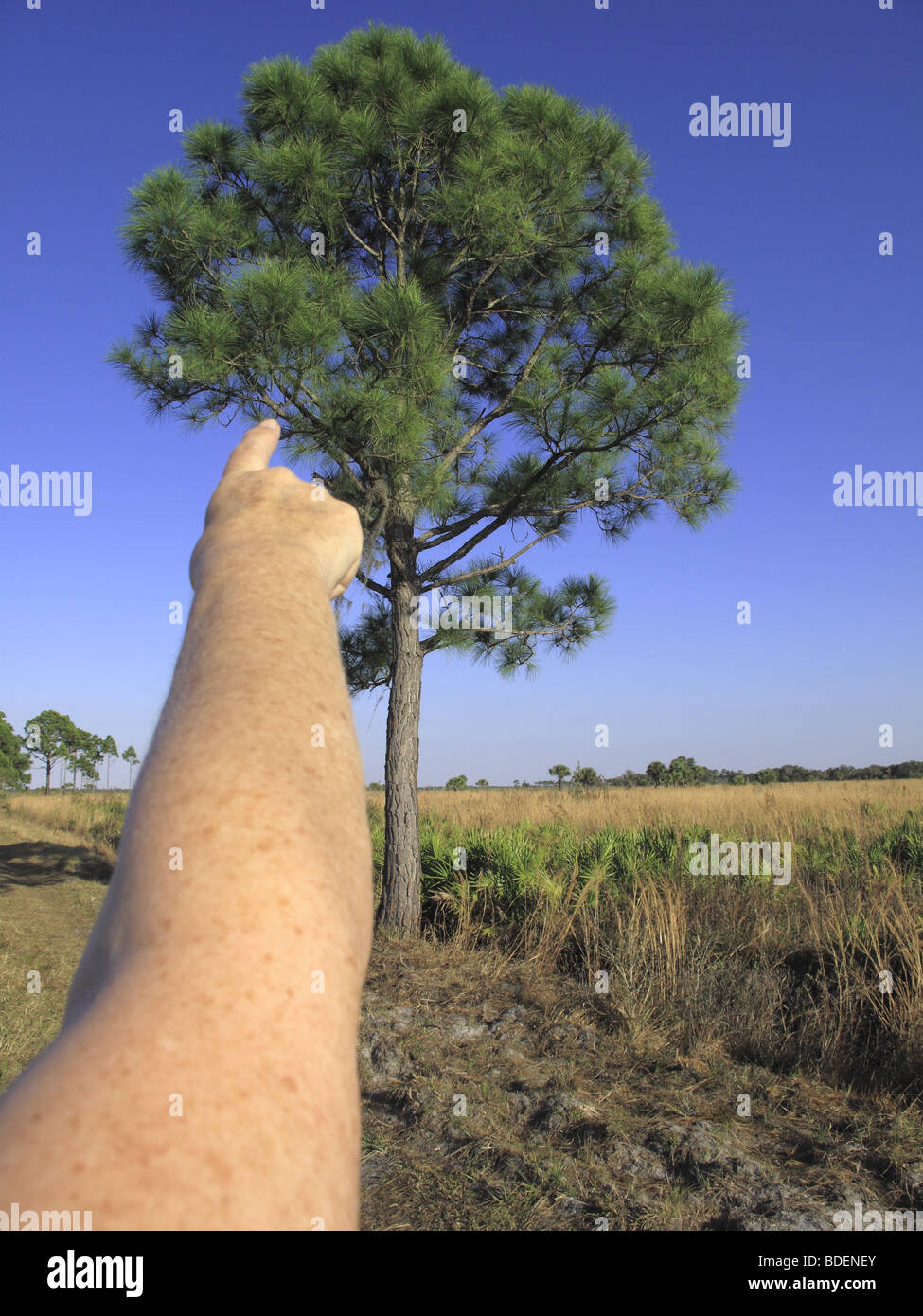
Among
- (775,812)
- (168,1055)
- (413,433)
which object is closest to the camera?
(168,1055)

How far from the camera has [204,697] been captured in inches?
15.9

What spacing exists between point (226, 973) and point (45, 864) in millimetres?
11645

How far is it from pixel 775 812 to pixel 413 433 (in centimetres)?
668

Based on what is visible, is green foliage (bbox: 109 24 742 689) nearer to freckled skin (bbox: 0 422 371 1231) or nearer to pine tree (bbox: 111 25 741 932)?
pine tree (bbox: 111 25 741 932)

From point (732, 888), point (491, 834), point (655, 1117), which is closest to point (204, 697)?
point (655, 1117)

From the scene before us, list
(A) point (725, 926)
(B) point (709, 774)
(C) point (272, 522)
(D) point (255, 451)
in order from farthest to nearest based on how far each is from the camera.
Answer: (B) point (709, 774) → (A) point (725, 926) → (D) point (255, 451) → (C) point (272, 522)

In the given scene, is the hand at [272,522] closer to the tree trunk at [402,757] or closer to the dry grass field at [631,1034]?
the dry grass field at [631,1034]

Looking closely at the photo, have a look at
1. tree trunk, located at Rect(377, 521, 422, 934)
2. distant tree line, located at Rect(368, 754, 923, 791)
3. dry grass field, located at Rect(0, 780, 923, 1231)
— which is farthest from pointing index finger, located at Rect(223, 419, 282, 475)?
distant tree line, located at Rect(368, 754, 923, 791)

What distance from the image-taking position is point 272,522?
0.55 meters

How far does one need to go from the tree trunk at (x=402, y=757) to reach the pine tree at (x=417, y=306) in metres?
0.02

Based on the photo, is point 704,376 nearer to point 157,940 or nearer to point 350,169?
point 350,169

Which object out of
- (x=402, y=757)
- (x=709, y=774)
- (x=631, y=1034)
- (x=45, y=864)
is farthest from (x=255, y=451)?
(x=709, y=774)

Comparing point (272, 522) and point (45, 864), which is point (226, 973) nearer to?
point (272, 522)

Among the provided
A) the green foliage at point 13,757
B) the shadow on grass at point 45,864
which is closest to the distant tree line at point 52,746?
the green foliage at point 13,757
